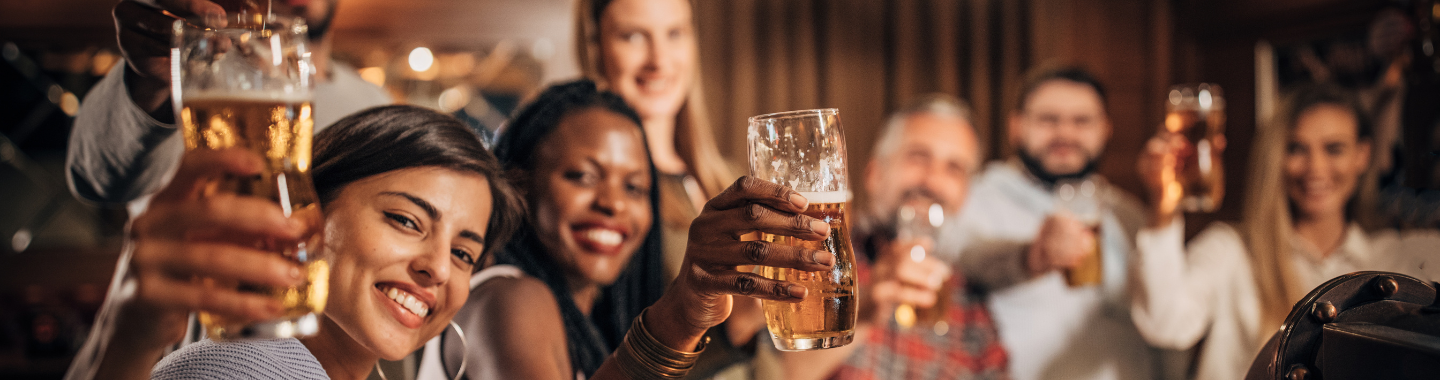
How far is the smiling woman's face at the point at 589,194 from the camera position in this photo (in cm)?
153

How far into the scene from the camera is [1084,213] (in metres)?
2.94

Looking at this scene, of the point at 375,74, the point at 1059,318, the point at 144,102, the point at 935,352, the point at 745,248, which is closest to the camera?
the point at 745,248

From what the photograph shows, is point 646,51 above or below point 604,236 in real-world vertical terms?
above

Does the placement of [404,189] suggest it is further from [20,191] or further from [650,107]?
[20,191]

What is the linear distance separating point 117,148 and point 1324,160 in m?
3.63

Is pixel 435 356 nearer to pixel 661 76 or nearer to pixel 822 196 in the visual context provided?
pixel 822 196

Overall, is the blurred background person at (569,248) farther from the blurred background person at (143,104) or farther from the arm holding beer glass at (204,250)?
the arm holding beer glass at (204,250)

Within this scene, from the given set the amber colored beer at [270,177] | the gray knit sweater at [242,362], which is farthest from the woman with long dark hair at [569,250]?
the amber colored beer at [270,177]

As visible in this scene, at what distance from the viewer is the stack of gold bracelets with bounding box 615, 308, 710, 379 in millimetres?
1092

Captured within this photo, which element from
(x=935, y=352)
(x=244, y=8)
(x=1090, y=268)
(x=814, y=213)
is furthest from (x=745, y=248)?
(x=935, y=352)

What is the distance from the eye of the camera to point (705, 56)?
4191 mm

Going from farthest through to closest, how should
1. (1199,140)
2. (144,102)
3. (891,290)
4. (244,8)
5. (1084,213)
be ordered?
(1084,213) < (1199,140) < (891,290) < (144,102) < (244,8)

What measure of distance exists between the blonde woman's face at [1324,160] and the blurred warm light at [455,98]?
11.4 ft

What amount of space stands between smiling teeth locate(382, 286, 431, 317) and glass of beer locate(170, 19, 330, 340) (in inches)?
14.7
